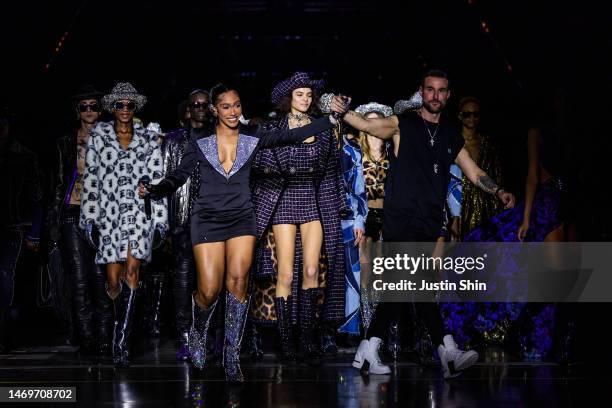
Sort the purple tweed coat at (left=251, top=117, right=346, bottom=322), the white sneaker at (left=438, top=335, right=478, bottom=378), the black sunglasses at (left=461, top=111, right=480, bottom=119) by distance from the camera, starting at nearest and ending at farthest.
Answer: the white sneaker at (left=438, top=335, right=478, bottom=378) < the purple tweed coat at (left=251, top=117, right=346, bottom=322) < the black sunglasses at (left=461, top=111, right=480, bottom=119)

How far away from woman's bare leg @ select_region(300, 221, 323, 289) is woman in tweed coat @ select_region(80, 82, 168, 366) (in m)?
1.03

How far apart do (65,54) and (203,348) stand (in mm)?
5327

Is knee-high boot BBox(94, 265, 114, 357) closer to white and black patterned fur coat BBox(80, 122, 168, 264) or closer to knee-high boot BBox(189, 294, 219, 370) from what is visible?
white and black patterned fur coat BBox(80, 122, 168, 264)

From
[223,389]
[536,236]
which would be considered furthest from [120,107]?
[536,236]

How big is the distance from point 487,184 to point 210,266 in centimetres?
196

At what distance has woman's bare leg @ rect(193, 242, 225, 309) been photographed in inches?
282

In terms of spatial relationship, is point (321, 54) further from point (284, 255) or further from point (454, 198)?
point (284, 255)

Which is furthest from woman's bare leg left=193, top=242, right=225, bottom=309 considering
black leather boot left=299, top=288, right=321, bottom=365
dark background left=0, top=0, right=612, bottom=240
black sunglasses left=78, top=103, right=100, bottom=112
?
dark background left=0, top=0, right=612, bottom=240

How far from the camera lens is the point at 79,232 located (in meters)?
8.46

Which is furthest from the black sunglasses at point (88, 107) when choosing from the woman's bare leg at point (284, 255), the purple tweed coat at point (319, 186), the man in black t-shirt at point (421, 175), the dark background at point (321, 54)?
the man in black t-shirt at point (421, 175)

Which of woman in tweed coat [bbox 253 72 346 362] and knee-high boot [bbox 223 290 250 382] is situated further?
woman in tweed coat [bbox 253 72 346 362]

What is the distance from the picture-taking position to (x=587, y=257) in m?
8.40

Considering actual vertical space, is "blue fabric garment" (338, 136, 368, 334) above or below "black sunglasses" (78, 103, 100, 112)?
below

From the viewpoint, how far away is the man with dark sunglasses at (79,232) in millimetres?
8453
